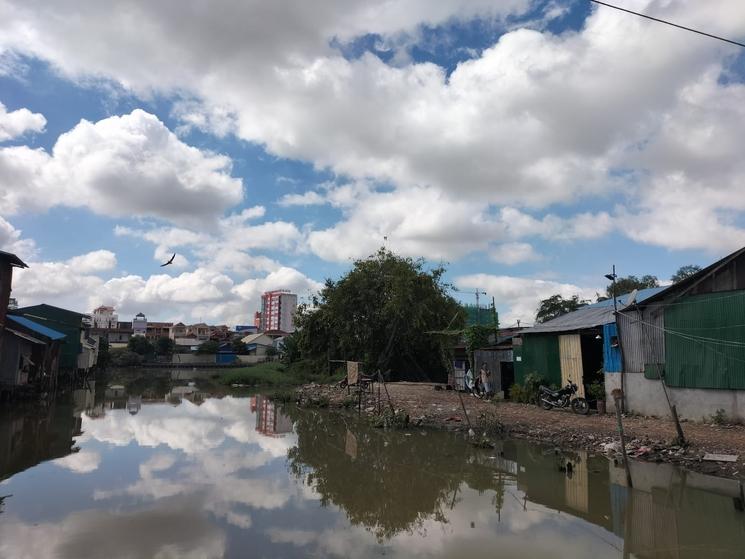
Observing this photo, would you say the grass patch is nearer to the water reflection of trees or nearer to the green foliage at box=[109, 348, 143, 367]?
the water reflection of trees

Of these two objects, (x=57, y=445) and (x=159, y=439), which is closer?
(x=57, y=445)

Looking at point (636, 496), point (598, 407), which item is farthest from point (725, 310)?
point (636, 496)

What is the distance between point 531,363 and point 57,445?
49.5ft

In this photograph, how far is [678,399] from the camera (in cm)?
1295

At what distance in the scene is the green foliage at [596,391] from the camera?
15.6 metres

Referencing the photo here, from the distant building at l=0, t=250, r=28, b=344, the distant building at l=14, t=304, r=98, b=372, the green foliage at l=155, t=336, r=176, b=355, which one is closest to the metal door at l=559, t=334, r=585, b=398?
the distant building at l=0, t=250, r=28, b=344

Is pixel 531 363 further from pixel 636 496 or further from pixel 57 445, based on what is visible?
pixel 57 445

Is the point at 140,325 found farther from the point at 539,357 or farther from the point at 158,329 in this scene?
the point at 539,357

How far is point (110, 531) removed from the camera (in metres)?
6.57

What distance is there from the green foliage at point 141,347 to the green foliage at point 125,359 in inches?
150

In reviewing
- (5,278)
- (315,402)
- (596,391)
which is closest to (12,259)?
(5,278)

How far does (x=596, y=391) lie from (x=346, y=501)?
10610 millimetres

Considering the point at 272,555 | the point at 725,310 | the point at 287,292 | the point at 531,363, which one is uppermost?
the point at 287,292

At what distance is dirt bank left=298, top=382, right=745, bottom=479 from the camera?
30.9 ft
